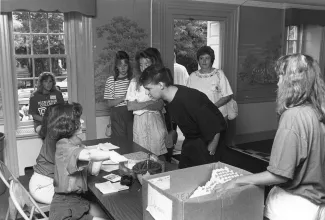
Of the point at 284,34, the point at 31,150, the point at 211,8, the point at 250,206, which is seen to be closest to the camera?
the point at 250,206

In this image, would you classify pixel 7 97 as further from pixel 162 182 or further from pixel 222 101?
pixel 162 182

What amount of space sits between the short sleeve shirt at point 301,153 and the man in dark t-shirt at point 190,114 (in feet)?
2.97

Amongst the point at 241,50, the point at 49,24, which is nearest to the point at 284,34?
the point at 241,50

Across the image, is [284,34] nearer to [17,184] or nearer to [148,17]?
[148,17]

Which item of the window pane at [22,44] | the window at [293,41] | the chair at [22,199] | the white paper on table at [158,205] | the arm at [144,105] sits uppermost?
the window at [293,41]

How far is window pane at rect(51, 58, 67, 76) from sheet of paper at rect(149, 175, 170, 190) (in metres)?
3.32

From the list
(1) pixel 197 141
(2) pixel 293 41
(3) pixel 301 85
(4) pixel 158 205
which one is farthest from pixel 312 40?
(4) pixel 158 205

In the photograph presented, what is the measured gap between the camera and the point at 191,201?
4.07 feet

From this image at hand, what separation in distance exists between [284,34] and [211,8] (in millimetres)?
1748

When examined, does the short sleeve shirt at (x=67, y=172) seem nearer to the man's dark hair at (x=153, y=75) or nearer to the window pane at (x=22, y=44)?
the man's dark hair at (x=153, y=75)

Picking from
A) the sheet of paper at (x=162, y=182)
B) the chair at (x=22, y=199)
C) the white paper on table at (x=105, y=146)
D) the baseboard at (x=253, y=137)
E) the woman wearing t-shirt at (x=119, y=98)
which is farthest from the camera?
the baseboard at (x=253, y=137)

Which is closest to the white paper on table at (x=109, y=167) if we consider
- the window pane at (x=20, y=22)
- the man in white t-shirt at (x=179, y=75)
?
the window pane at (x=20, y=22)

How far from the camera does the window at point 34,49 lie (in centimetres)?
418

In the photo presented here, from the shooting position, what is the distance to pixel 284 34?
6.14 m
